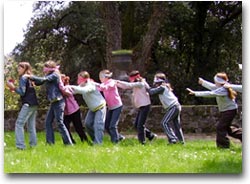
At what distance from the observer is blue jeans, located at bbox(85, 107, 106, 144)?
5.50m

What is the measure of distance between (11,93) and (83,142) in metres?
0.96

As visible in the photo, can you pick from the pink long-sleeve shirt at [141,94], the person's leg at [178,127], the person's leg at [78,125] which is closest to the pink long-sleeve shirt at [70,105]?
the person's leg at [78,125]

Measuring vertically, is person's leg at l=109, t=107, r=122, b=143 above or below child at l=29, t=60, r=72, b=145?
below

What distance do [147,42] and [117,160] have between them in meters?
2.83

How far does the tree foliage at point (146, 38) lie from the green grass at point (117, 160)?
1.61m

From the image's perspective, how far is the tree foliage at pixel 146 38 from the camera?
249 inches

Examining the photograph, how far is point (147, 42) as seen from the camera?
690cm

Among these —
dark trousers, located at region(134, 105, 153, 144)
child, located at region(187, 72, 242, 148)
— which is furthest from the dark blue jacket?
child, located at region(187, 72, 242, 148)

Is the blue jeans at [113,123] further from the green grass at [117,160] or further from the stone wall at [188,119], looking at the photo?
the green grass at [117,160]

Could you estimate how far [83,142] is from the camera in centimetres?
548

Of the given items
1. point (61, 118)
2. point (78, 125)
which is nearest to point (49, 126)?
point (61, 118)

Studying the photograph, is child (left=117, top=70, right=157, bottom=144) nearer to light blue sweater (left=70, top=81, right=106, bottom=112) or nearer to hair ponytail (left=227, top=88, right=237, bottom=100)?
light blue sweater (left=70, top=81, right=106, bottom=112)

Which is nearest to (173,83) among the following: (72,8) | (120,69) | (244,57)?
(120,69)

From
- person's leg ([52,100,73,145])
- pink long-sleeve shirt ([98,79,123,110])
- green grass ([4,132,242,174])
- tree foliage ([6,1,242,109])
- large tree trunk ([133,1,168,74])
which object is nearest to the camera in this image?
green grass ([4,132,242,174])
